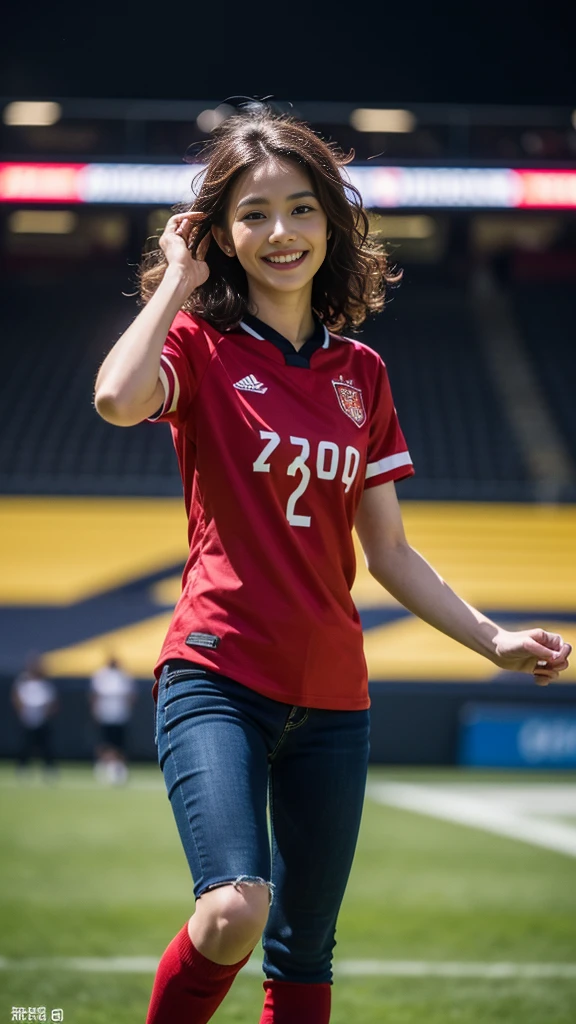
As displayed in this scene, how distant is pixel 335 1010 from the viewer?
4.49 meters

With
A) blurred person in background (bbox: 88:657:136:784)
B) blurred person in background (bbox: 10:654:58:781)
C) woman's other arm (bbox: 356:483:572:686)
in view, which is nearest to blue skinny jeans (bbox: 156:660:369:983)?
woman's other arm (bbox: 356:483:572:686)

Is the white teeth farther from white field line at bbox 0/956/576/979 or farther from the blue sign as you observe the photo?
the blue sign

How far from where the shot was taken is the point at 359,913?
22.2 ft

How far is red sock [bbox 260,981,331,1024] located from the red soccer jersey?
23.2 inches

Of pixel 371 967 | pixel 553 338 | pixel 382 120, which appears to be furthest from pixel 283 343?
pixel 553 338

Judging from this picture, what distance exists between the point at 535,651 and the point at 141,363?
1.07m

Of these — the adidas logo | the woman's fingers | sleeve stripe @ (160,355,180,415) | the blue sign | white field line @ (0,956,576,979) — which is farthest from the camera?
the blue sign

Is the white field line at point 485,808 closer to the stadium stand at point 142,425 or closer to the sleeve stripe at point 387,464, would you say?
the stadium stand at point 142,425

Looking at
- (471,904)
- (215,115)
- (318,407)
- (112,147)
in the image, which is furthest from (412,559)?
(112,147)

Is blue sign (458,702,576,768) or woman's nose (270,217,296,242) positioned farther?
blue sign (458,702,576,768)

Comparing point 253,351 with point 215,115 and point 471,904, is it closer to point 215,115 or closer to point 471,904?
point 471,904

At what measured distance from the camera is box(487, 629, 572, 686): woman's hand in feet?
9.39

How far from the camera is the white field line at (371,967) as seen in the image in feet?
16.6

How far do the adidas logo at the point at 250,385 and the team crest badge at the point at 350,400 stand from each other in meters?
0.19
